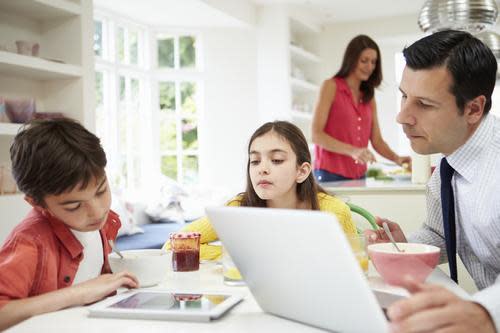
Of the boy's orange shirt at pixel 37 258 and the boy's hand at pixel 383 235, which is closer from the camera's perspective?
the boy's orange shirt at pixel 37 258

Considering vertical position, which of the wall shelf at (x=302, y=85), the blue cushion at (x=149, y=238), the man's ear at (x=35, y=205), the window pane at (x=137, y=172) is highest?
the wall shelf at (x=302, y=85)

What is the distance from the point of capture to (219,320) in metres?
0.92

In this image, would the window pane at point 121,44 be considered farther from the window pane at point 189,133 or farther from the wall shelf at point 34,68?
the wall shelf at point 34,68

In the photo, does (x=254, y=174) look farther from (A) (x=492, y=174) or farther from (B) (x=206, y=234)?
(A) (x=492, y=174)

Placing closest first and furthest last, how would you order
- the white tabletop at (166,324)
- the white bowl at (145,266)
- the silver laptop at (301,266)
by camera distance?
the silver laptop at (301,266)
the white tabletop at (166,324)
the white bowl at (145,266)

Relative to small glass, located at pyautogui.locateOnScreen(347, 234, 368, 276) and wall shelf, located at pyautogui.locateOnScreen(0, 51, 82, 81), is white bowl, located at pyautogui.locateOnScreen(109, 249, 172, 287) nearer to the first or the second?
small glass, located at pyautogui.locateOnScreen(347, 234, 368, 276)

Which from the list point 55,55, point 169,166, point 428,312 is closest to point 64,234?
point 428,312

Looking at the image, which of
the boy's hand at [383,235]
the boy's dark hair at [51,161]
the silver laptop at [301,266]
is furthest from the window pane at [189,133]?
the silver laptop at [301,266]

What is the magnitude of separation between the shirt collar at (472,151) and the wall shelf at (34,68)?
246 cm

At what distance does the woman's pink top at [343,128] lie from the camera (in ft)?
11.4

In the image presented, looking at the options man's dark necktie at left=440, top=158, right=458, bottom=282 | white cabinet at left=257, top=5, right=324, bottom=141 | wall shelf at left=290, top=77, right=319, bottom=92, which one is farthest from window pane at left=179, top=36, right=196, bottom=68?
man's dark necktie at left=440, top=158, right=458, bottom=282

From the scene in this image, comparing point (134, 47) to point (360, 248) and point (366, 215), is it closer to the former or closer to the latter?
point (366, 215)

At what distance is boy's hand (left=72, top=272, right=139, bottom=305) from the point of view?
104 centimetres

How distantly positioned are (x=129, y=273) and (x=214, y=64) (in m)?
5.86
